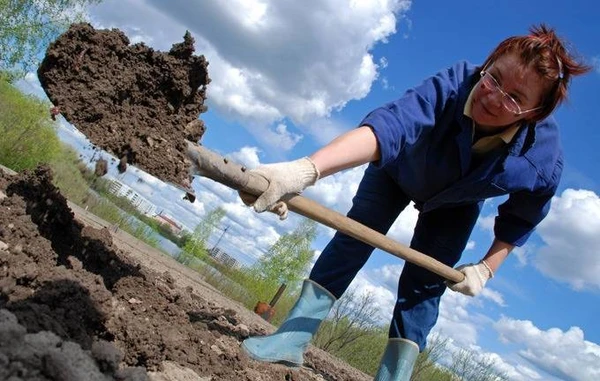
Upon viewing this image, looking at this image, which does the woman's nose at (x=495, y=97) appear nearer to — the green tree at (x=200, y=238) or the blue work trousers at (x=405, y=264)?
the blue work trousers at (x=405, y=264)

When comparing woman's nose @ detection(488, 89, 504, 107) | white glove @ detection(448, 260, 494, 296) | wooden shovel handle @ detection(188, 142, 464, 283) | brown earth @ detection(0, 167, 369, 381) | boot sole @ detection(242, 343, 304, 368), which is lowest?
brown earth @ detection(0, 167, 369, 381)

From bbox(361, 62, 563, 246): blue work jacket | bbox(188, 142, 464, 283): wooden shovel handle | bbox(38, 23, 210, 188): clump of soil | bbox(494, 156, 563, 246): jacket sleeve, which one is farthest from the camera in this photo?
bbox(494, 156, 563, 246): jacket sleeve

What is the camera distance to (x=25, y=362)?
4.60 feet

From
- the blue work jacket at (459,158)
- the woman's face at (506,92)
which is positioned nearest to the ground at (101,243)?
the blue work jacket at (459,158)

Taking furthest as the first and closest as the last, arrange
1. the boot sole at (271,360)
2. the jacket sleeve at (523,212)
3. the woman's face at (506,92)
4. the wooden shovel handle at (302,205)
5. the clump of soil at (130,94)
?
the jacket sleeve at (523,212)
the boot sole at (271,360)
the woman's face at (506,92)
the clump of soil at (130,94)
the wooden shovel handle at (302,205)

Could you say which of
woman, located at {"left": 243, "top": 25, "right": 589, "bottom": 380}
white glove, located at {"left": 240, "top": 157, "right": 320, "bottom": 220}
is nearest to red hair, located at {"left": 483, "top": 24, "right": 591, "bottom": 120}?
woman, located at {"left": 243, "top": 25, "right": 589, "bottom": 380}

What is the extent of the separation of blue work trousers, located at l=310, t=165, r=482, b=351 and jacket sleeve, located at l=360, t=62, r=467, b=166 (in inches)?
26.2

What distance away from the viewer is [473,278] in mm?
3516

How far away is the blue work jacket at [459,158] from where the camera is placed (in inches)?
114

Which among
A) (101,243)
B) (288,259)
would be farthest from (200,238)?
(101,243)

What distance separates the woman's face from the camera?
104 inches

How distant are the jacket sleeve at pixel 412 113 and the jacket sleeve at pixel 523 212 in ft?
2.74

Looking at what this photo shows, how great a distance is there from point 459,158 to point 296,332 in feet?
4.24

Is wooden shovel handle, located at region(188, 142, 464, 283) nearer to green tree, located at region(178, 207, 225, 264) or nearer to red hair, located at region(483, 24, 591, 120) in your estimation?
red hair, located at region(483, 24, 591, 120)
